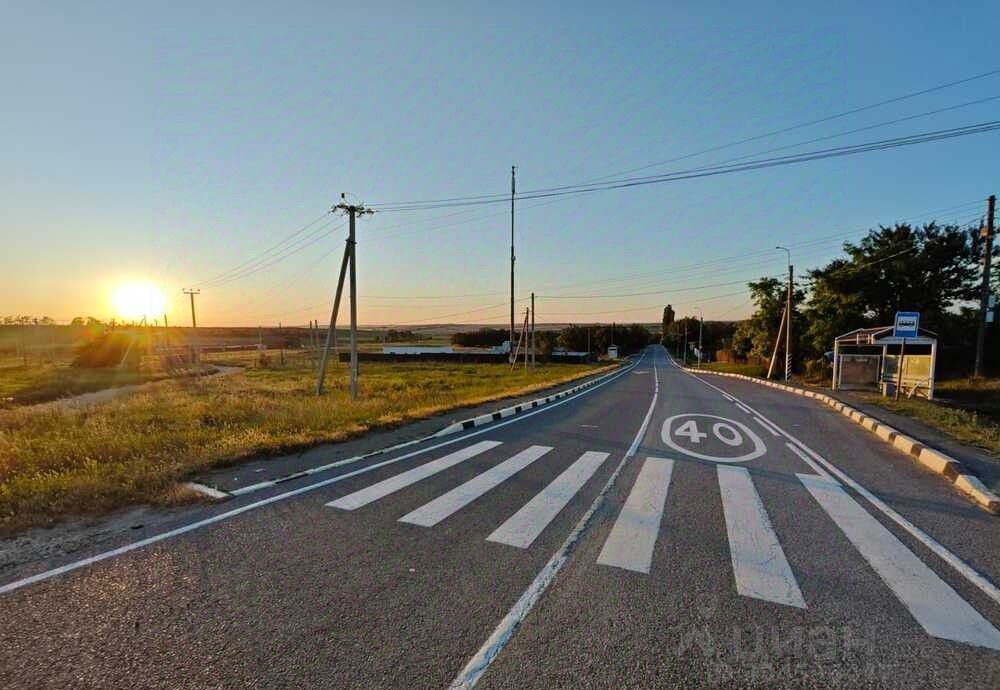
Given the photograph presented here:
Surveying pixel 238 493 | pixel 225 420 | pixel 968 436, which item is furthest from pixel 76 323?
pixel 968 436

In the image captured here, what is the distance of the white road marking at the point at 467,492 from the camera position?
15.1 feet

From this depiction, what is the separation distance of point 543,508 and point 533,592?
1.69 metres

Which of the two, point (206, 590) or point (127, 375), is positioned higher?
point (206, 590)

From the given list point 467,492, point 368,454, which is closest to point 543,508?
point 467,492

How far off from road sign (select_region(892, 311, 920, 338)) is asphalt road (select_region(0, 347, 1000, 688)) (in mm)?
12831

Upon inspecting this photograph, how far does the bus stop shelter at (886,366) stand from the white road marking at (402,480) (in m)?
17.1

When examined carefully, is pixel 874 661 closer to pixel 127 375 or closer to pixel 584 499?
pixel 584 499

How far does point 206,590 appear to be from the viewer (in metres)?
3.22

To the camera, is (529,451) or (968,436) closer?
(529,451)

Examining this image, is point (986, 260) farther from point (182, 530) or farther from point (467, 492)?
point (182, 530)

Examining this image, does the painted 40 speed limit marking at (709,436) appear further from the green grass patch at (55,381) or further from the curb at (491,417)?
the green grass patch at (55,381)

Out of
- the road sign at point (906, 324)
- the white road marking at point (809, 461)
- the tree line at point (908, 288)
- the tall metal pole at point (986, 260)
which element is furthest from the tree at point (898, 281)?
the white road marking at point (809, 461)

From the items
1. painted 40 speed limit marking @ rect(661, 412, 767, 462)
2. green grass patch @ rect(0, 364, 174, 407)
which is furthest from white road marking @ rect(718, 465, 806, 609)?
green grass patch @ rect(0, 364, 174, 407)

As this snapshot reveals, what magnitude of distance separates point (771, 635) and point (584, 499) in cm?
253
